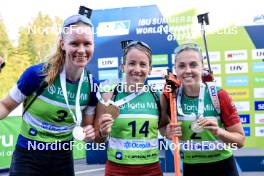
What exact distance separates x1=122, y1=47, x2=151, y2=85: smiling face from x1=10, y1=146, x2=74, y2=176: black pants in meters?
0.78

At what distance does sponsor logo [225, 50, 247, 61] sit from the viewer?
8.54 m

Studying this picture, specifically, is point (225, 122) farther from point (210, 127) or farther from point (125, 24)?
point (125, 24)

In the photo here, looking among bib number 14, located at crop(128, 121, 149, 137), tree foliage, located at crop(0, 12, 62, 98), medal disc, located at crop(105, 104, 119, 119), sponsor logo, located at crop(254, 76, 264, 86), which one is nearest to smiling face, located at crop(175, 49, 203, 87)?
bib number 14, located at crop(128, 121, 149, 137)

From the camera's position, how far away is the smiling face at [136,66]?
3.16 metres

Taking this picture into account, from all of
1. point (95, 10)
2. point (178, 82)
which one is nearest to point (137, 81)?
point (178, 82)

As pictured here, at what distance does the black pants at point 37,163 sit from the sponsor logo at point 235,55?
617 centimetres

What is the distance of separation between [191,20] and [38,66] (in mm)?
6049

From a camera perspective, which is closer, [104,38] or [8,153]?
[104,38]

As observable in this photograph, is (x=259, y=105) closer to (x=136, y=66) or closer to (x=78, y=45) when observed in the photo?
(x=136, y=66)

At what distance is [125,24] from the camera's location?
9.02 meters

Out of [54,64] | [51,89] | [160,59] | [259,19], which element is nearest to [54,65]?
[54,64]

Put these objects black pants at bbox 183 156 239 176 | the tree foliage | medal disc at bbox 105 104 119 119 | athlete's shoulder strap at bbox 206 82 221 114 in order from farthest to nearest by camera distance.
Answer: the tree foliage → black pants at bbox 183 156 239 176 → athlete's shoulder strap at bbox 206 82 221 114 → medal disc at bbox 105 104 119 119

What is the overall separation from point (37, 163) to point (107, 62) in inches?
251

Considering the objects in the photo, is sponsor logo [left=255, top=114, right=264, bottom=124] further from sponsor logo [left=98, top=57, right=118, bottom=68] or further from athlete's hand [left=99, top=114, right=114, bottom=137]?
athlete's hand [left=99, top=114, right=114, bottom=137]
